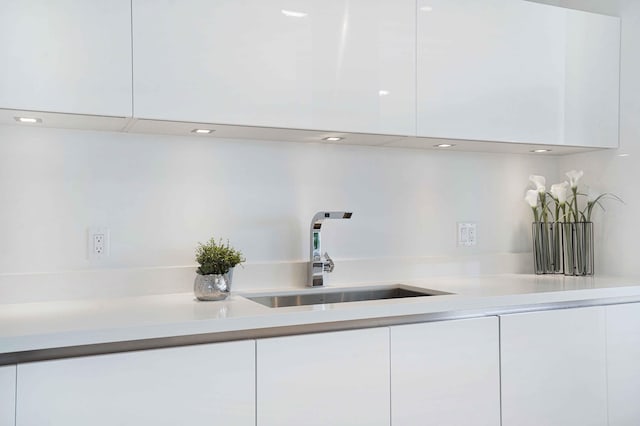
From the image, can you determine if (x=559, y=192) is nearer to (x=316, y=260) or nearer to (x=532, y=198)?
(x=532, y=198)

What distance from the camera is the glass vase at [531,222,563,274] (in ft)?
8.46

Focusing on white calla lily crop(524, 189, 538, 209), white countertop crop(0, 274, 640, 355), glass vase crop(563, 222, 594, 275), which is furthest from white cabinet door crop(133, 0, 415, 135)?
glass vase crop(563, 222, 594, 275)

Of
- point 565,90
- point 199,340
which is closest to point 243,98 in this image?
point 199,340

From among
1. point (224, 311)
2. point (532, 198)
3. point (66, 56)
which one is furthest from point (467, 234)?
point (66, 56)

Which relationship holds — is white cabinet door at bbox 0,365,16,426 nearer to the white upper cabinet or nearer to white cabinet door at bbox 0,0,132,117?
white cabinet door at bbox 0,0,132,117

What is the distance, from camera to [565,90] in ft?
7.91

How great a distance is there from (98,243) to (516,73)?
1722mm

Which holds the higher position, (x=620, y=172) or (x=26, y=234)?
(x=620, y=172)

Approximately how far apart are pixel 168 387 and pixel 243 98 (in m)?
0.92

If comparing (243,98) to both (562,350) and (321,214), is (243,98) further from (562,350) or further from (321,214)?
(562,350)

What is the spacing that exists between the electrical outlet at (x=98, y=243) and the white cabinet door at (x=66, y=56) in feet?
1.57

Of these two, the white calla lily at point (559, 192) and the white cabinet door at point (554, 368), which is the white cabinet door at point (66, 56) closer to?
the white cabinet door at point (554, 368)

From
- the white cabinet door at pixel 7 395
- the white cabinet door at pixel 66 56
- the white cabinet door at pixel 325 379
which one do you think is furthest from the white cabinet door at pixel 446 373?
the white cabinet door at pixel 66 56

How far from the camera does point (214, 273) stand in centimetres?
191
